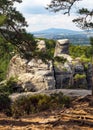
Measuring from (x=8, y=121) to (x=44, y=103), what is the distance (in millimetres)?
3754

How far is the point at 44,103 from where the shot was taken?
50.0 ft

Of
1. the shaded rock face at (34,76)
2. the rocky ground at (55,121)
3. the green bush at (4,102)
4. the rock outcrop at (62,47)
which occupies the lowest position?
the rock outcrop at (62,47)

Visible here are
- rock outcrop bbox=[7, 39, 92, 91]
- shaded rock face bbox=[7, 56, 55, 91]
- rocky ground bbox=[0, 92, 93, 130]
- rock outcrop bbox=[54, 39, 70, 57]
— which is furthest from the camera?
rock outcrop bbox=[54, 39, 70, 57]

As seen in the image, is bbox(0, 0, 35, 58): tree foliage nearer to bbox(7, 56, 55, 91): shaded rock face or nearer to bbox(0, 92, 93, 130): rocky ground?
bbox(0, 92, 93, 130): rocky ground

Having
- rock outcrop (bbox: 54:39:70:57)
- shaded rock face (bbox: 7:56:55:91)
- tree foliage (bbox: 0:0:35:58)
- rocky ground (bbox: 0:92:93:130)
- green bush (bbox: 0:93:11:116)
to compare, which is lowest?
rock outcrop (bbox: 54:39:70:57)

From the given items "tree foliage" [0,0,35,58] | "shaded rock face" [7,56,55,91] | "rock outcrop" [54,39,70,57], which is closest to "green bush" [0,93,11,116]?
"tree foliage" [0,0,35,58]

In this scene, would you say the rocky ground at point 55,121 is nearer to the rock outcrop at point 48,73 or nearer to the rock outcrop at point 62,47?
the rock outcrop at point 48,73

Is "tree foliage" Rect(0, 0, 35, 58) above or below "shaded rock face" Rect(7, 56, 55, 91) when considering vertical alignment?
above

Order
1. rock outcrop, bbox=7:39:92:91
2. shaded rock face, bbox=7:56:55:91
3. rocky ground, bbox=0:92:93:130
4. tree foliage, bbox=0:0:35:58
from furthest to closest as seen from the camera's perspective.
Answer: rock outcrop, bbox=7:39:92:91
shaded rock face, bbox=7:56:55:91
tree foliage, bbox=0:0:35:58
rocky ground, bbox=0:92:93:130

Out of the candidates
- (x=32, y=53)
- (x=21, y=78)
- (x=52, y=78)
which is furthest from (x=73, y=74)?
(x=32, y=53)

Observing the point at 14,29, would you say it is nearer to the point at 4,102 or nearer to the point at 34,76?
the point at 4,102

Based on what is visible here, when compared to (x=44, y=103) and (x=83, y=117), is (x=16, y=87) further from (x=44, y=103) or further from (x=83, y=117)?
(x=83, y=117)

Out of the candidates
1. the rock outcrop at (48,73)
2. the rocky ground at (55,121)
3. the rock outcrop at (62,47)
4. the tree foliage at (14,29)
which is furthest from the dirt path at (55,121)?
the rock outcrop at (62,47)

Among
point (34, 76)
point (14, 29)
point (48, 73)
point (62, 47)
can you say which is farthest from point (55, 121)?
point (62, 47)
